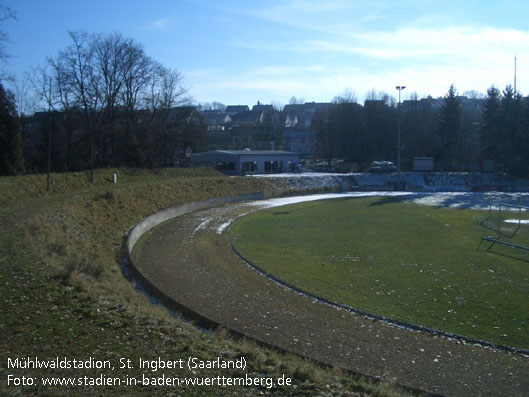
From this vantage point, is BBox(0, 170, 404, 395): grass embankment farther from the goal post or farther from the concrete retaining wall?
the goal post

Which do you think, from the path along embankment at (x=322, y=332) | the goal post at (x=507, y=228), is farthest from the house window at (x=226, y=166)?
the path along embankment at (x=322, y=332)

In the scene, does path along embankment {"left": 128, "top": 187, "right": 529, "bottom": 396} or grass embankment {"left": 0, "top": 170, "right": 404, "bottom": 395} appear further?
path along embankment {"left": 128, "top": 187, "right": 529, "bottom": 396}

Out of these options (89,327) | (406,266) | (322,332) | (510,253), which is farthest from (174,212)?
(89,327)

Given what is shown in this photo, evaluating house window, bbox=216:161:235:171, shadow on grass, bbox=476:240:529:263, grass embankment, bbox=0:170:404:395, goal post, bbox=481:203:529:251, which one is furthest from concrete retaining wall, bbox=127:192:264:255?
goal post, bbox=481:203:529:251

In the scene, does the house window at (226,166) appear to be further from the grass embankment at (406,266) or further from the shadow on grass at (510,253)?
the shadow on grass at (510,253)

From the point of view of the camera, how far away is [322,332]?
13.2 m

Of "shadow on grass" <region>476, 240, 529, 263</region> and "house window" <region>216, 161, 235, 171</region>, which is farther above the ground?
"house window" <region>216, 161, 235, 171</region>

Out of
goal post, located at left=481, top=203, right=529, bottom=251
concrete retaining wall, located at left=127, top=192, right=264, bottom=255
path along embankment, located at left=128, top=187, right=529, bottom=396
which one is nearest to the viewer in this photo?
path along embankment, located at left=128, top=187, right=529, bottom=396

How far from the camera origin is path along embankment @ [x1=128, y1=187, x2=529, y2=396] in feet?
Answer: 34.3

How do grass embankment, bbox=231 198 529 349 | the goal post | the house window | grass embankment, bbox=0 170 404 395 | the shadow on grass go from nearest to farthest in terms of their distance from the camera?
grass embankment, bbox=0 170 404 395, grass embankment, bbox=231 198 529 349, the shadow on grass, the goal post, the house window

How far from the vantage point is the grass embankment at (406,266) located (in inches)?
574

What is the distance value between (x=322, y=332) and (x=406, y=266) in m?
9.35

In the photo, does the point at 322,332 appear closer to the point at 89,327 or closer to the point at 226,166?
the point at 89,327

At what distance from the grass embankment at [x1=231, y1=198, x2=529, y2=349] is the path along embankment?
1.13 meters
